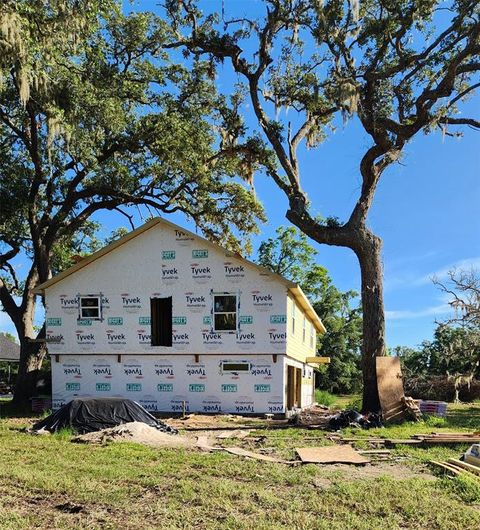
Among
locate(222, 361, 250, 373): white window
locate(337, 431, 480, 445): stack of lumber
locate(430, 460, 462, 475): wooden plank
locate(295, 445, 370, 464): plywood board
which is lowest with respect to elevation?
locate(337, 431, 480, 445): stack of lumber

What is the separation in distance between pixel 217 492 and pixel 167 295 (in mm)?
12049

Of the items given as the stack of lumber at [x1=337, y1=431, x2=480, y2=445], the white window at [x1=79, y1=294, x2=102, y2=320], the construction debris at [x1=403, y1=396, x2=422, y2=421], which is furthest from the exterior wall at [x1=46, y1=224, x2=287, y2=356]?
the stack of lumber at [x1=337, y1=431, x2=480, y2=445]

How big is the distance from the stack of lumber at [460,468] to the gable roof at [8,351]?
120ft

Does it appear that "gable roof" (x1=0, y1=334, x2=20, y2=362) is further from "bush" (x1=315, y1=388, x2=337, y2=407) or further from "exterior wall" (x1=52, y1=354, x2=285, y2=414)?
"bush" (x1=315, y1=388, x2=337, y2=407)

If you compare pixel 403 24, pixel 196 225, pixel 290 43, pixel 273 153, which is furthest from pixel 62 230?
pixel 403 24

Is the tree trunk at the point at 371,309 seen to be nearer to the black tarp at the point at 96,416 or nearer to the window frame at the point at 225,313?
the window frame at the point at 225,313

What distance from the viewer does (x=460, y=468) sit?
7902mm

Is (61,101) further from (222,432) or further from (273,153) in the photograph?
(222,432)

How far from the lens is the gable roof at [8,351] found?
39.5m

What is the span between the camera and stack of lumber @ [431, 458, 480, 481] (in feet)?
24.6

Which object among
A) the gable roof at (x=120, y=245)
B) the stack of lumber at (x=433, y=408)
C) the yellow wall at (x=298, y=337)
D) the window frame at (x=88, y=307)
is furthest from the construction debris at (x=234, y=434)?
the window frame at (x=88, y=307)

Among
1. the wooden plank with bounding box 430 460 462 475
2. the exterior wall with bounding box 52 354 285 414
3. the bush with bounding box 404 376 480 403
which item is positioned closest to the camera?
the wooden plank with bounding box 430 460 462 475

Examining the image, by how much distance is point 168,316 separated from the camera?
65.9 ft

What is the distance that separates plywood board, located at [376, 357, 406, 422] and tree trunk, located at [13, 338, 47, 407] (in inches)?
485
